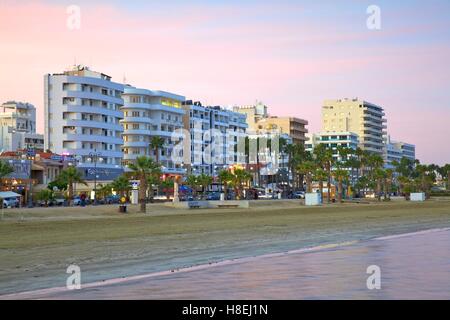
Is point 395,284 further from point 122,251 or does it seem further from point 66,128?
point 66,128

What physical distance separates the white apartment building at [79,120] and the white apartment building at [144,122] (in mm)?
15500

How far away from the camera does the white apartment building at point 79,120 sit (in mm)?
126875

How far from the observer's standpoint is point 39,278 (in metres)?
18.1

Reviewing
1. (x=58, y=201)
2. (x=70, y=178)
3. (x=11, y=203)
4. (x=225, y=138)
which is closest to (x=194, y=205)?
(x=70, y=178)

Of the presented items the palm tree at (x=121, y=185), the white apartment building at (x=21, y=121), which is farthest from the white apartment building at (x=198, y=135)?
the palm tree at (x=121, y=185)

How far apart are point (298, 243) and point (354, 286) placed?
14.9 metres

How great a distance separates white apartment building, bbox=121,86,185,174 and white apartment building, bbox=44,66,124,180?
15.5 metres

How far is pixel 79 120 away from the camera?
12762 centimetres

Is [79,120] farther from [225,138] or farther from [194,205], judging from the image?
[225,138]

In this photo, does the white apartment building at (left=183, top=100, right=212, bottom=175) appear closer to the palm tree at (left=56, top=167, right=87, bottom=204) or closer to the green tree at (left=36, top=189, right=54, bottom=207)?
the palm tree at (left=56, top=167, right=87, bottom=204)

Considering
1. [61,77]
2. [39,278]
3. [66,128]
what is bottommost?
[39,278]

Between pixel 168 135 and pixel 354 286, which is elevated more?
pixel 168 135

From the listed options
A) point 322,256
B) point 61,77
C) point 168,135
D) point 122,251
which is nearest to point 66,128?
point 61,77

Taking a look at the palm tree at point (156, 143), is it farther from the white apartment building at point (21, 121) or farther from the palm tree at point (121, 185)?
the palm tree at point (121, 185)
